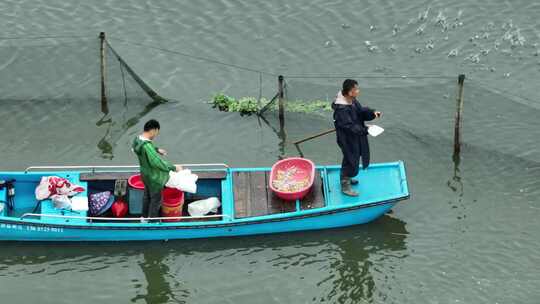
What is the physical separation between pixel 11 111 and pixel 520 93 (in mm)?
10446

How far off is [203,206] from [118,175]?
156 centimetres

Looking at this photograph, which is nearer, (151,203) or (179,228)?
(151,203)

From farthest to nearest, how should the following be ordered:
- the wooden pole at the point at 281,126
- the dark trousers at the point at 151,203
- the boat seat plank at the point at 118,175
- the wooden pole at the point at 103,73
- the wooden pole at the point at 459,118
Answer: the wooden pole at the point at 103,73
the wooden pole at the point at 281,126
the wooden pole at the point at 459,118
the boat seat plank at the point at 118,175
the dark trousers at the point at 151,203

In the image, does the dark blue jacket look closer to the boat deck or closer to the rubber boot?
the rubber boot

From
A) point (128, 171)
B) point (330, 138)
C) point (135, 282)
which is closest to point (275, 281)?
point (135, 282)

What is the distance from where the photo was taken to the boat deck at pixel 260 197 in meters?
14.6

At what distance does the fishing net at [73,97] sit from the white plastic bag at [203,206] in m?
3.47

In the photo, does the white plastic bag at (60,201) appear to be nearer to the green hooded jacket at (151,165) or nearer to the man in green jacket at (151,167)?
the man in green jacket at (151,167)

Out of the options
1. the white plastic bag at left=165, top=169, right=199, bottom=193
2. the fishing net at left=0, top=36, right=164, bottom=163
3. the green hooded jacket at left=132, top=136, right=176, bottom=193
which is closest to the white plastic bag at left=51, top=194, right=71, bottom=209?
the green hooded jacket at left=132, top=136, right=176, bottom=193

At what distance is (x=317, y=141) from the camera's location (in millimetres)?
17391

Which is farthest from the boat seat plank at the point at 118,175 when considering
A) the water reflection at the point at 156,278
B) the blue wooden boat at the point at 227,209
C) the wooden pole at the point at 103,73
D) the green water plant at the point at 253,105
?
the wooden pole at the point at 103,73

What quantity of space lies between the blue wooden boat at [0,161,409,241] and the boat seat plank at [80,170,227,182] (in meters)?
0.02

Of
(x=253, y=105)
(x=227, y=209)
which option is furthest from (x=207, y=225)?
(x=253, y=105)

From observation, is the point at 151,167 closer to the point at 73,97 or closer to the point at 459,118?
the point at 73,97
